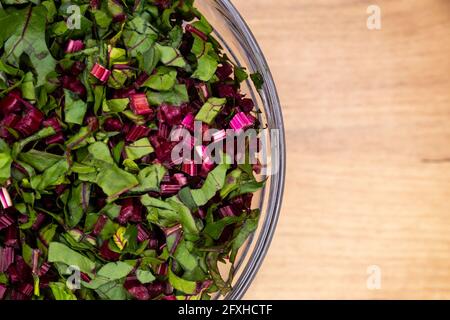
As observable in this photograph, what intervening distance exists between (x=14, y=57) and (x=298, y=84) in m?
0.46

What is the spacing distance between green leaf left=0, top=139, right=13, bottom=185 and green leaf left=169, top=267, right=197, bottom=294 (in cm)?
23

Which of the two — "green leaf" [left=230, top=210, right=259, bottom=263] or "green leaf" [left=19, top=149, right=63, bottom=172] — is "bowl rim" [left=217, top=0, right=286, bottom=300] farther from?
"green leaf" [left=19, top=149, right=63, bottom=172]

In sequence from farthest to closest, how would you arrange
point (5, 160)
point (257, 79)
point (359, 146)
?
point (359, 146)
point (257, 79)
point (5, 160)

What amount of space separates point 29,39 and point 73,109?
0.10m

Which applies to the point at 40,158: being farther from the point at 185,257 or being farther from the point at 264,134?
the point at 264,134

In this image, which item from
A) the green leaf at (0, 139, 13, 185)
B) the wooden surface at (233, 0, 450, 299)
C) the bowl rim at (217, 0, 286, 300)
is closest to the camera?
the green leaf at (0, 139, 13, 185)

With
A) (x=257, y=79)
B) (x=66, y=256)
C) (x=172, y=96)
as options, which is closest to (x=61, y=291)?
(x=66, y=256)

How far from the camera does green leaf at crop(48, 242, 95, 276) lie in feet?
2.32

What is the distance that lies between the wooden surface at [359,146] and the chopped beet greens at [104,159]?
235mm

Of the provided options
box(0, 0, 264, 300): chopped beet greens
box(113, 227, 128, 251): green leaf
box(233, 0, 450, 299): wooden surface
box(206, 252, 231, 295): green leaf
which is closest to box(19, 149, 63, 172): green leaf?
box(0, 0, 264, 300): chopped beet greens

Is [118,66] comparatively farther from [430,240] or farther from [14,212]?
[430,240]

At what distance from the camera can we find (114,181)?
0.71 metres
